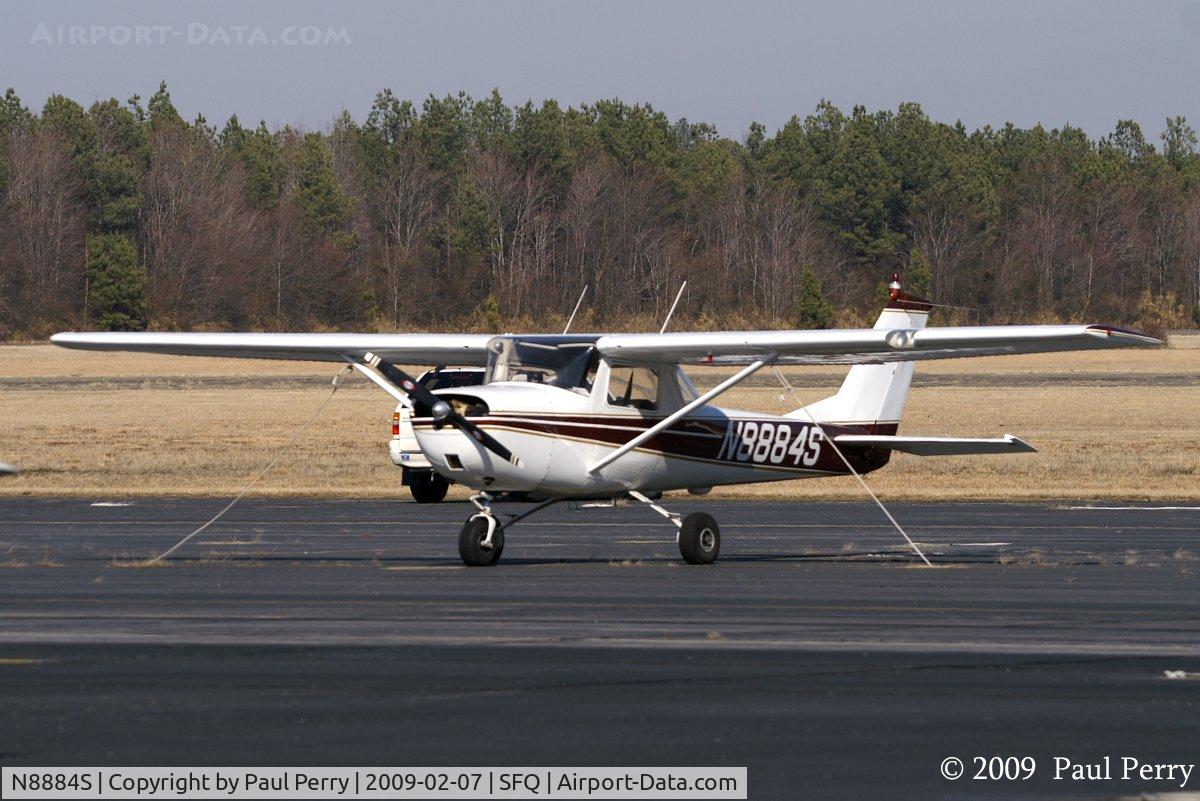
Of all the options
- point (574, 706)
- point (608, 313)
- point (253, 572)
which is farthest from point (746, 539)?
point (608, 313)

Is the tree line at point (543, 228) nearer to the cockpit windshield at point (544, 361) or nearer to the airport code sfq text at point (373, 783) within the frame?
the cockpit windshield at point (544, 361)

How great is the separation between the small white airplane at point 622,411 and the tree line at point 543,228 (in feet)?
209

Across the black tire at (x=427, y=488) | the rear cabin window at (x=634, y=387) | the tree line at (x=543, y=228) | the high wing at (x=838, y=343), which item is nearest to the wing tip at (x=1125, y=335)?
the high wing at (x=838, y=343)

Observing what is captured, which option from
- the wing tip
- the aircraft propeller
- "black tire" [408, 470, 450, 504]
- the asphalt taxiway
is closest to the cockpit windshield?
the aircraft propeller

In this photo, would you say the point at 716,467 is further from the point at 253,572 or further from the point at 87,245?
the point at 87,245

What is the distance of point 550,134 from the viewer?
349ft

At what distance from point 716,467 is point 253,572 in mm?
4874

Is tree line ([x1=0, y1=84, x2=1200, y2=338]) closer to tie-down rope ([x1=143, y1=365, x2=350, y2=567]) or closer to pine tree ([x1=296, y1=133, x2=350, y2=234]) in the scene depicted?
pine tree ([x1=296, y1=133, x2=350, y2=234])

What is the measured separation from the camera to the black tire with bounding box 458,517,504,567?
656 inches

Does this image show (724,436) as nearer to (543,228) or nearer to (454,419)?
(454,419)

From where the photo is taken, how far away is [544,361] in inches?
680

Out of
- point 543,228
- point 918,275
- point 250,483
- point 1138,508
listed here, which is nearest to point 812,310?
point 918,275

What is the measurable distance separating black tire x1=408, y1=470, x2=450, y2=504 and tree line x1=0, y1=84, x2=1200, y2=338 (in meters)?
56.9

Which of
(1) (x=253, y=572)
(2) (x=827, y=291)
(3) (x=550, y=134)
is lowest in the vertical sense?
(1) (x=253, y=572)
